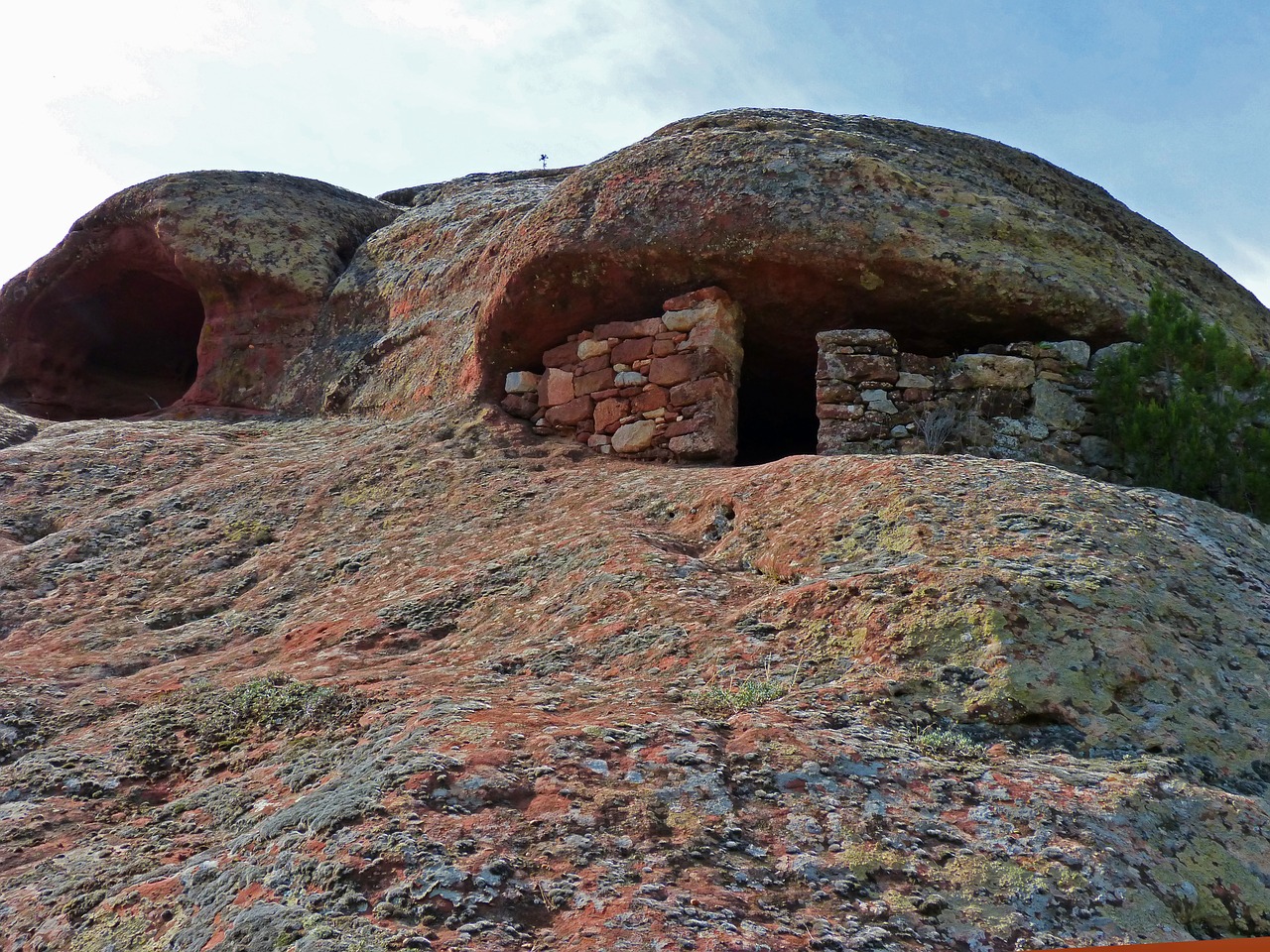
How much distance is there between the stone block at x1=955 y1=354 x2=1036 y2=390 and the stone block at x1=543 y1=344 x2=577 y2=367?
2768 mm

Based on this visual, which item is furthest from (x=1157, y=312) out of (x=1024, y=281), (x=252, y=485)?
(x=252, y=485)

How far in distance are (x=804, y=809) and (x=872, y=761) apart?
33 centimetres

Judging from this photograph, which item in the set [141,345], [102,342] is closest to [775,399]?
[141,345]

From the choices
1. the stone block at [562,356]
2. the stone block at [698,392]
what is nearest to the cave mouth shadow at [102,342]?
the stone block at [562,356]

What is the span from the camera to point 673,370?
791cm

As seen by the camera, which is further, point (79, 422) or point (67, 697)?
point (79, 422)

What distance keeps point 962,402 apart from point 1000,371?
33cm

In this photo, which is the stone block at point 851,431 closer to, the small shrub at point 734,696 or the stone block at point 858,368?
the stone block at point 858,368

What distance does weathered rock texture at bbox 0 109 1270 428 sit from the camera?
773cm

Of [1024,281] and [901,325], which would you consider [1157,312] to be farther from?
[901,325]

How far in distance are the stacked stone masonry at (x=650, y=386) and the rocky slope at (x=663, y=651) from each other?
0.71ft

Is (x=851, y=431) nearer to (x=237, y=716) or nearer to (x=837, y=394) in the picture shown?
(x=837, y=394)

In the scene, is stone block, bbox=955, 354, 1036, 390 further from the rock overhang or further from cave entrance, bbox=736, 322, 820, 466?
cave entrance, bbox=736, 322, 820, 466

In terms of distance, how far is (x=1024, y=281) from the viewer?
25.2 feet
